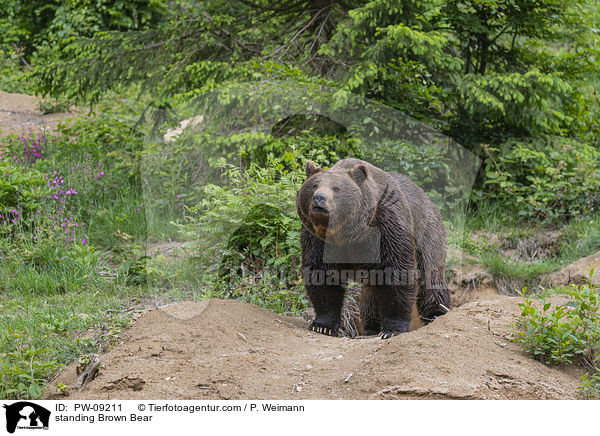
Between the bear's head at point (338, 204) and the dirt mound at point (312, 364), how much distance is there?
81 cm

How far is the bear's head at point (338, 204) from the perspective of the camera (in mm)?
4336

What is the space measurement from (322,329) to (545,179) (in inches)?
188

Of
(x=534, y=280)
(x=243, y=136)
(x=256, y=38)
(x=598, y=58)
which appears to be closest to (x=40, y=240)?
(x=243, y=136)

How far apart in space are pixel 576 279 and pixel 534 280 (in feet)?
1.67

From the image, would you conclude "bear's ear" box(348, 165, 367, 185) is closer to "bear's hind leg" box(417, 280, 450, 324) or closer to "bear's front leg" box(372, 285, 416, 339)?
"bear's front leg" box(372, 285, 416, 339)

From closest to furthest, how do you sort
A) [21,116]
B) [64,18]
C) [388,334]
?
[388,334], [21,116], [64,18]

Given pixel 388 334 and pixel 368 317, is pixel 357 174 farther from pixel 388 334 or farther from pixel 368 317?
pixel 368 317

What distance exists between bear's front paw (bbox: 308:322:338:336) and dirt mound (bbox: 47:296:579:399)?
0.72ft

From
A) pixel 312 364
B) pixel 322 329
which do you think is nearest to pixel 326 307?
pixel 322 329

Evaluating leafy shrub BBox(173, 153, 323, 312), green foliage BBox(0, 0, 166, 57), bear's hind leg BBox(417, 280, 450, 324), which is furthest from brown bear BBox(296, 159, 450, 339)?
green foliage BBox(0, 0, 166, 57)

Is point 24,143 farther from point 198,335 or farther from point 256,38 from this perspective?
point 198,335

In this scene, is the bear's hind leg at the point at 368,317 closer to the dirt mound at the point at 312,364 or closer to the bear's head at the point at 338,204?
the dirt mound at the point at 312,364

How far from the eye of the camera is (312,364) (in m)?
3.96
